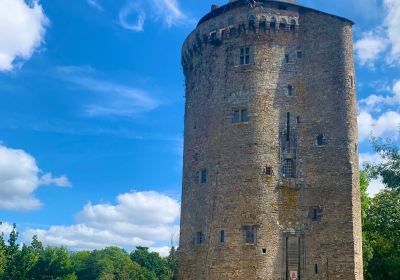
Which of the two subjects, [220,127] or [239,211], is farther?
[220,127]

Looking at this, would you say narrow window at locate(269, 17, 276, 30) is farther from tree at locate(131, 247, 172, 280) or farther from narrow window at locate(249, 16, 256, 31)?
tree at locate(131, 247, 172, 280)

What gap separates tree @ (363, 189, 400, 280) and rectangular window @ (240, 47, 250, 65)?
1640 cm

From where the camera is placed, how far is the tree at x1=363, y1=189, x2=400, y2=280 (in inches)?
1679

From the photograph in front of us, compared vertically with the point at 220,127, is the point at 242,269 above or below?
below

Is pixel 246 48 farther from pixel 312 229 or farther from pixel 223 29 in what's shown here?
pixel 312 229

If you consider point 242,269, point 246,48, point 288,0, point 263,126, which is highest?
point 288,0

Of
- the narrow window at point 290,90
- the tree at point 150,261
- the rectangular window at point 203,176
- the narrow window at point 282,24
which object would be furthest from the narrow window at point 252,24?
the tree at point 150,261

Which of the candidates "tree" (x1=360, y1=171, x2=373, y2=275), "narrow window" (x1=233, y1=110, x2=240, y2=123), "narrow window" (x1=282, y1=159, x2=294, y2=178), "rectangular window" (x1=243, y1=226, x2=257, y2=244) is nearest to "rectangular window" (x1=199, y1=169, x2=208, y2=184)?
"narrow window" (x1=233, y1=110, x2=240, y2=123)

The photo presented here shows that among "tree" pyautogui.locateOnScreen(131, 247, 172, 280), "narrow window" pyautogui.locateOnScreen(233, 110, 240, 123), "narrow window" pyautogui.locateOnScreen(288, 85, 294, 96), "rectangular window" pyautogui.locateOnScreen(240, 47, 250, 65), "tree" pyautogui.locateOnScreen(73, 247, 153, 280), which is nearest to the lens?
"narrow window" pyautogui.locateOnScreen(233, 110, 240, 123)

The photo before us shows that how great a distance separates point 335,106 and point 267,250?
11.2 m

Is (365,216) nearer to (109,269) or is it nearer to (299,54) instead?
(299,54)

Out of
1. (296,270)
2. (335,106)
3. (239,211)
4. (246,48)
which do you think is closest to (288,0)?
(246,48)

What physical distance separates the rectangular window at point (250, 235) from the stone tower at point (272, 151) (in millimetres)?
71

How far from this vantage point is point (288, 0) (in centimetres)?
3988
